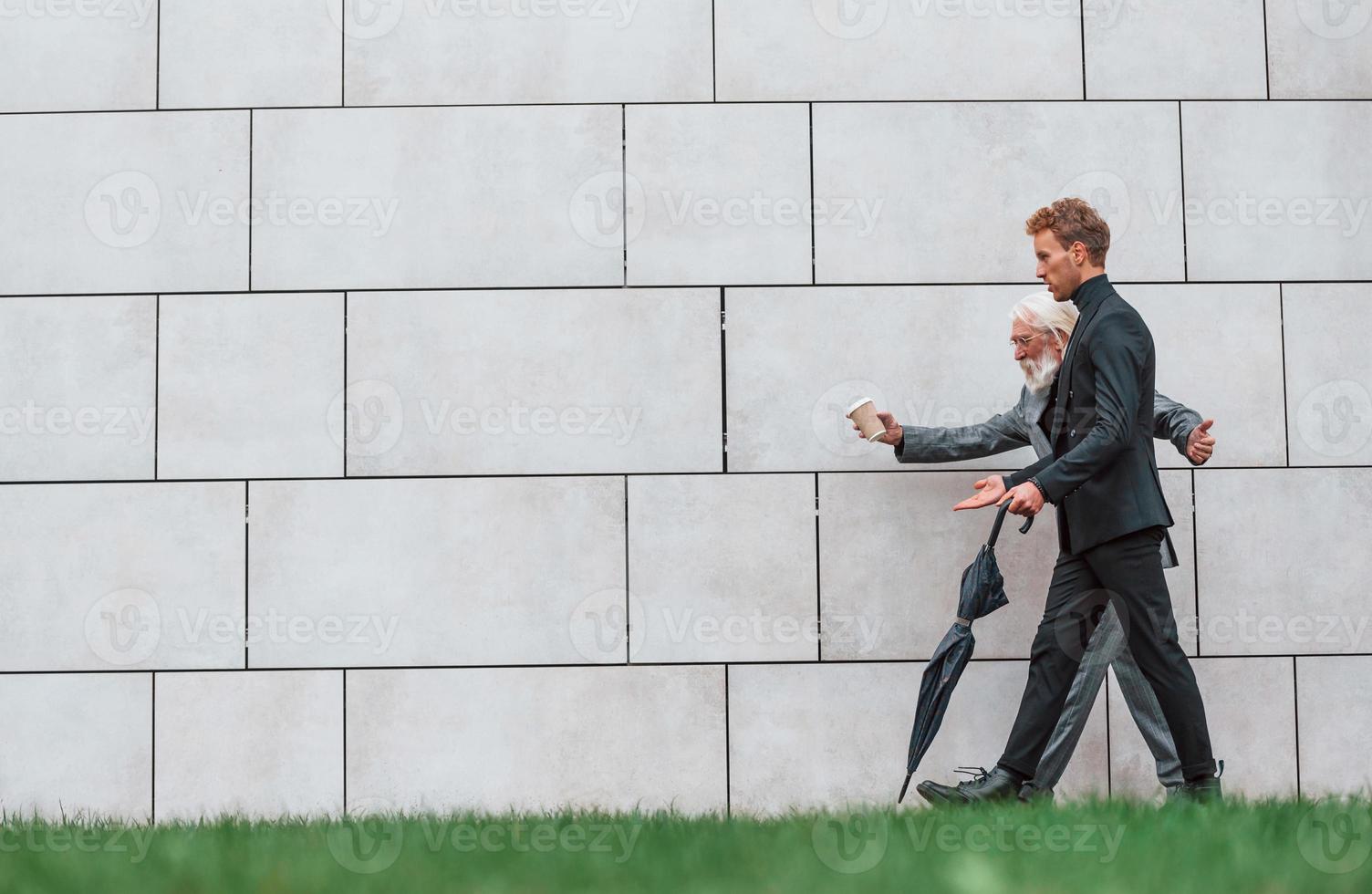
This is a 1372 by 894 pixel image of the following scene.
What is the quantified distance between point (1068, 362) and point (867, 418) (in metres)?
0.93

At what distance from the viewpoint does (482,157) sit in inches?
234

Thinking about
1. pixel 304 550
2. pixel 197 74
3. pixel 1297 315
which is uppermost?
pixel 197 74

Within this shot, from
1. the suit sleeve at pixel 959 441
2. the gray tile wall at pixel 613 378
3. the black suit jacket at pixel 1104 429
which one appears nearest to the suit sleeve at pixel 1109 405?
the black suit jacket at pixel 1104 429

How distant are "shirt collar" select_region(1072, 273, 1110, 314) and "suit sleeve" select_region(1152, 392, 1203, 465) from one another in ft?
1.98

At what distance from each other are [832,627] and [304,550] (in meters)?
2.65

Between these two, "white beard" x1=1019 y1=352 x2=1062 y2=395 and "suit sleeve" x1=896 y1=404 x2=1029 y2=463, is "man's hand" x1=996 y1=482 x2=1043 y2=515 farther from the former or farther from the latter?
"suit sleeve" x1=896 y1=404 x2=1029 y2=463

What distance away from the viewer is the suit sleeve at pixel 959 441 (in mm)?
5516

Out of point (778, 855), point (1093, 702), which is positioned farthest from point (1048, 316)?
point (778, 855)

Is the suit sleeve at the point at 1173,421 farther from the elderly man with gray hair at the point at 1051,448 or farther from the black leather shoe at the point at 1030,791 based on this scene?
the black leather shoe at the point at 1030,791

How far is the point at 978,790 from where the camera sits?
4930 mm

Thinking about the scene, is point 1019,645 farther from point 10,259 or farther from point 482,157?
point 10,259

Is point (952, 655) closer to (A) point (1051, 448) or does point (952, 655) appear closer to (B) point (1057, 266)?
(A) point (1051, 448)

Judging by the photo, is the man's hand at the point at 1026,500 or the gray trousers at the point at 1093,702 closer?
the man's hand at the point at 1026,500

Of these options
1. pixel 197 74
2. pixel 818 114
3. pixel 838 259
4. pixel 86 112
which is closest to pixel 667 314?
pixel 838 259
